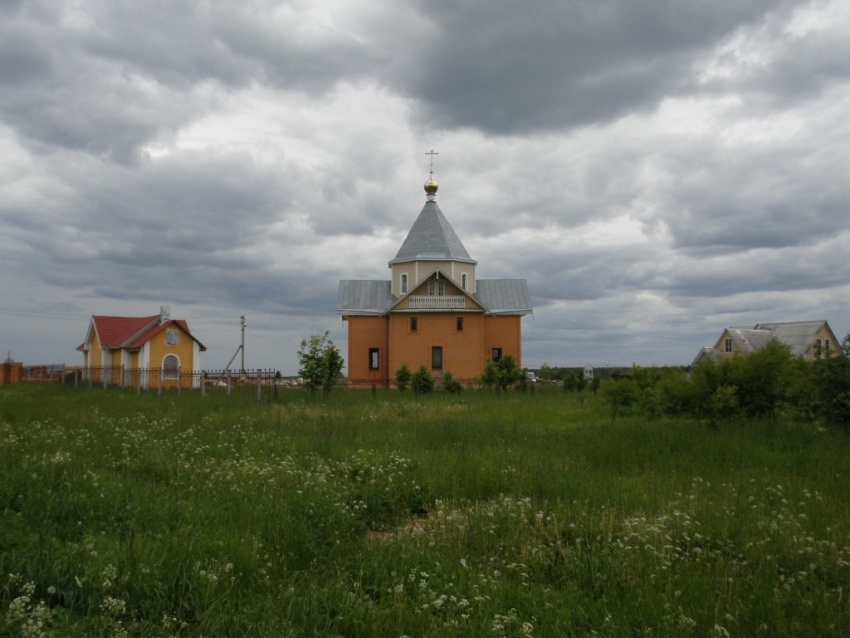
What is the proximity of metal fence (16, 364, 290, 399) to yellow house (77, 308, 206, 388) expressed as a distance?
6 cm

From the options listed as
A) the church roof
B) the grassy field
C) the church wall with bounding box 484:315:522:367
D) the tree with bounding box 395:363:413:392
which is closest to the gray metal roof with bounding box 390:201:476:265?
the church roof

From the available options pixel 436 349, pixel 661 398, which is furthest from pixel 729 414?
pixel 436 349

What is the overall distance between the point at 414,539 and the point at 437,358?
30.7 metres

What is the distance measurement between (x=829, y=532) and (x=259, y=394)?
1978 cm

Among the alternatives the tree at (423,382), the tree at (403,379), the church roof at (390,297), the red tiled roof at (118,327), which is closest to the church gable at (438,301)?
the church roof at (390,297)

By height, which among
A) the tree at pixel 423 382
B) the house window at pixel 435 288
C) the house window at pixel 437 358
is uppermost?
the house window at pixel 435 288

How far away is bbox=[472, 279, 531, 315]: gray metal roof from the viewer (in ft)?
132

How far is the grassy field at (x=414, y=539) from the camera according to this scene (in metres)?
4.69

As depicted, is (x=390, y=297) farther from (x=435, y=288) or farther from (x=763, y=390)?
(x=763, y=390)

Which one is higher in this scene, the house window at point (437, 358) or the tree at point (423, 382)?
the house window at point (437, 358)

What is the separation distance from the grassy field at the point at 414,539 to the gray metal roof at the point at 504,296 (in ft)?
93.6

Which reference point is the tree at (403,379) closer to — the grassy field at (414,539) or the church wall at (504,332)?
the church wall at (504,332)

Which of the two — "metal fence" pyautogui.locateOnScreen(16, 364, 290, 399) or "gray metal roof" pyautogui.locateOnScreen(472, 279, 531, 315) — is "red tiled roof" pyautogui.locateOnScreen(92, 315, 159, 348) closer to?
"metal fence" pyautogui.locateOnScreen(16, 364, 290, 399)

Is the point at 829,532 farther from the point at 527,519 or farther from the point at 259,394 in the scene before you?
the point at 259,394
